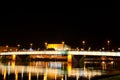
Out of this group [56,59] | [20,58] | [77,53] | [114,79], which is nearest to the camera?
[114,79]

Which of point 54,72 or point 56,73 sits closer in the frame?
point 56,73

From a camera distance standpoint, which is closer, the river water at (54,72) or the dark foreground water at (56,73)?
the dark foreground water at (56,73)

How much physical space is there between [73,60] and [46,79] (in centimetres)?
4603

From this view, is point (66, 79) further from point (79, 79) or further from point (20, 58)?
point (20, 58)

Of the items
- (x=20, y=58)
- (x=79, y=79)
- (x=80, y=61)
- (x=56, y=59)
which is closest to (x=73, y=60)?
(x=80, y=61)

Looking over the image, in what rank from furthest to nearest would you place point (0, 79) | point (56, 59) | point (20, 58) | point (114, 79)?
point (56, 59) < point (20, 58) < point (0, 79) < point (114, 79)

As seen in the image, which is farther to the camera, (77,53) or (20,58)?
(20,58)

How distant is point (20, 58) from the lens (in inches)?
4542

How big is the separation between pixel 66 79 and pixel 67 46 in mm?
104568

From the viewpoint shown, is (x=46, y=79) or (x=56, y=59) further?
(x=56, y=59)

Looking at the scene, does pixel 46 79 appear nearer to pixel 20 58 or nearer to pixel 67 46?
pixel 20 58

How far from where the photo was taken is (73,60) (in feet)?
314

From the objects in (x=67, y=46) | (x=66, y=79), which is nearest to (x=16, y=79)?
(x=66, y=79)

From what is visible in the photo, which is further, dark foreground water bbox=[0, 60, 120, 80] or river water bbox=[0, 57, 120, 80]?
river water bbox=[0, 57, 120, 80]
